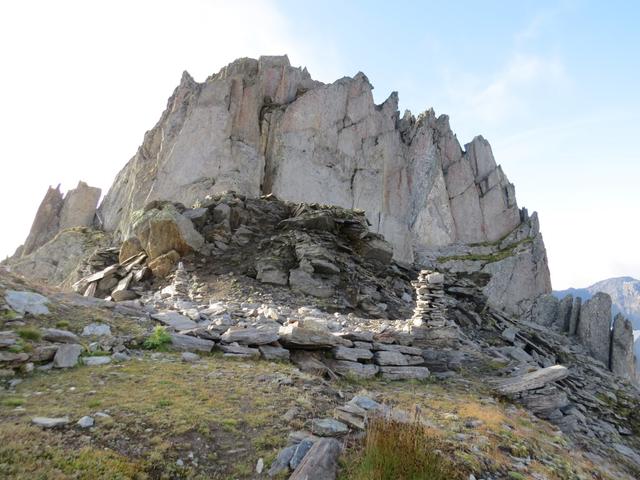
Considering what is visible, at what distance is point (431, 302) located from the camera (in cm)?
1908

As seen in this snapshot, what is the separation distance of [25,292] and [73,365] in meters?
4.85

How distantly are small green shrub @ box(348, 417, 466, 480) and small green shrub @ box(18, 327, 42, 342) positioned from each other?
9369mm

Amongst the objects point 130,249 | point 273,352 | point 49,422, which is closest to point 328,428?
point 49,422

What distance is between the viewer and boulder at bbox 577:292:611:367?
44.6 meters

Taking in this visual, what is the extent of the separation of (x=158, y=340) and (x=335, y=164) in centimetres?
5534

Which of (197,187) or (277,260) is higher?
(197,187)

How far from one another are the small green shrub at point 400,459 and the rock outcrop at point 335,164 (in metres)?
50.0

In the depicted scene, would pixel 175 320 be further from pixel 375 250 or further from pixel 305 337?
pixel 375 250

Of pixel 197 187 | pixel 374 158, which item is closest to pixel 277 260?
pixel 197 187

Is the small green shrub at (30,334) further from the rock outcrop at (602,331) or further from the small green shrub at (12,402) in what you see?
the rock outcrop at (602,331)

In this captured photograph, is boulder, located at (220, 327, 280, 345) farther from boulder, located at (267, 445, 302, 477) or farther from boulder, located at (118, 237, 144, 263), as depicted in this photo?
boulder, located at (118, 237, 144, 263)

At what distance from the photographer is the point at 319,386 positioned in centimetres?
1174

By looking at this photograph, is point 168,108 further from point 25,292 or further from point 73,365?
point 73,365

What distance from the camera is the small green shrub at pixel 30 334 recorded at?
11109mm
